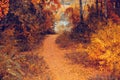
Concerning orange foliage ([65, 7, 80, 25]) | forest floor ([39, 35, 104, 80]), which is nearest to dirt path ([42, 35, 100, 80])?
forest floor ([39, 35, 104, 80])

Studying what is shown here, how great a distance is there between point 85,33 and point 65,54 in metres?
3.73

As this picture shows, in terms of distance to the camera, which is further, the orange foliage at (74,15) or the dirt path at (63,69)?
the orange foliage at (74,15)

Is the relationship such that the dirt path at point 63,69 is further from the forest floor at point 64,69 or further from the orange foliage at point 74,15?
the orange foliage at point 74,15

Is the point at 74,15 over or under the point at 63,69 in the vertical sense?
over

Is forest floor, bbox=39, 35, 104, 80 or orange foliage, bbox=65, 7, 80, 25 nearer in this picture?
forest floor, bbox=39, 35, 104, 80

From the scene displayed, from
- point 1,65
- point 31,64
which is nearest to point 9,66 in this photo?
point 1,65

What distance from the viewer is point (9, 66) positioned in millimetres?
13977

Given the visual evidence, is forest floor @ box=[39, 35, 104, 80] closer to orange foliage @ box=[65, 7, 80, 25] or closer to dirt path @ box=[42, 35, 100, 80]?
dirt path @ box=[42, 35, 100, 80]

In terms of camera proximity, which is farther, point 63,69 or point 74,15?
point 74,15

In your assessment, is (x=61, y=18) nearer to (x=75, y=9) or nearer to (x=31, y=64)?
(x=75, y=9)

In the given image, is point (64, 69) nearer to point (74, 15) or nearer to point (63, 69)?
point (63, 69)

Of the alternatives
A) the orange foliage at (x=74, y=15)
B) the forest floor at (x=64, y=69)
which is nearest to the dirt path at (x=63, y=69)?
the forest floor at (x=64, y=69)

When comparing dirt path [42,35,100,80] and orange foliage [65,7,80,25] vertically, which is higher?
orange foliage [65,7,80,25]

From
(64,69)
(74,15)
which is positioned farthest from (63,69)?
(74,15)
